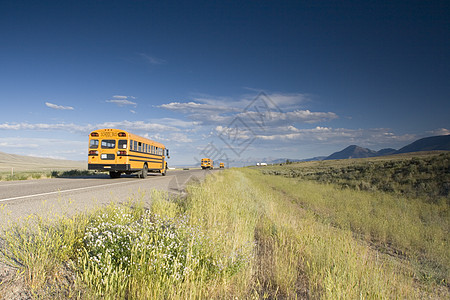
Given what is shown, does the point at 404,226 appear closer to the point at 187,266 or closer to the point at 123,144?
the point at 187,266

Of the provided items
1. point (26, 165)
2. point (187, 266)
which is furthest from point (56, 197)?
point (26, 165)

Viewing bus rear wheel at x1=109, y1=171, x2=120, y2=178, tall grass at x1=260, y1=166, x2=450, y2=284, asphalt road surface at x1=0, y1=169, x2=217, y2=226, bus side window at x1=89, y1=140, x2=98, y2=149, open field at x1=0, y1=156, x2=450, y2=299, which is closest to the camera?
open field at x1=0, y1=156, x2=450, y2=299

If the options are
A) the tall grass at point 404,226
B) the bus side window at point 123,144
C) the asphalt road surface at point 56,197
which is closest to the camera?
the tall grass at point 404,226

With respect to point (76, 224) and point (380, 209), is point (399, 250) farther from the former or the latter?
point (76, 224)

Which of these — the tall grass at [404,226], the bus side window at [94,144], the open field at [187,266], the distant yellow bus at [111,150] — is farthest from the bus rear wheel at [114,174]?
the open field at [187,266]

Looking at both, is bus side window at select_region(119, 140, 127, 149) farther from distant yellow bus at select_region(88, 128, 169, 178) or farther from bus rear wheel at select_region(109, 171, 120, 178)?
bus rear wheel at select_region(109, 171, 120, 178)

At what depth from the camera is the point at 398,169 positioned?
72.3 feet

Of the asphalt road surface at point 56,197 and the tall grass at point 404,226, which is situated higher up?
the asphalt road surface at point 56,197

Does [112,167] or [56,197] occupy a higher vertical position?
[112,167]

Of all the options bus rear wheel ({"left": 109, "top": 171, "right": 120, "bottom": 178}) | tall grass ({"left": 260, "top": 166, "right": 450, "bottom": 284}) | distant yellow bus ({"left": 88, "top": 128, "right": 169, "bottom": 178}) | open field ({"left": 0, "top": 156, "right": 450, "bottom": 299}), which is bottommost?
tall grass ({"left": 260, "top": 166, "right": 450, "bottom": 284})

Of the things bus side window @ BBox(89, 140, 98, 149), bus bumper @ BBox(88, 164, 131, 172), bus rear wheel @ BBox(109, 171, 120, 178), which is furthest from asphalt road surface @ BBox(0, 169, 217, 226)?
bus rear wheel @ BBox(109, 171, 120, 178)

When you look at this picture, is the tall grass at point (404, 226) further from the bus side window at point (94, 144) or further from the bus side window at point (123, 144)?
the bus side window at point (94, 144)

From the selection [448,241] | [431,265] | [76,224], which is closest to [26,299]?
[76,224]

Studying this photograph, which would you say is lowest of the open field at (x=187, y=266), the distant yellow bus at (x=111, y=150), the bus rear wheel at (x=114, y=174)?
the open field at (x=187, y=266)
